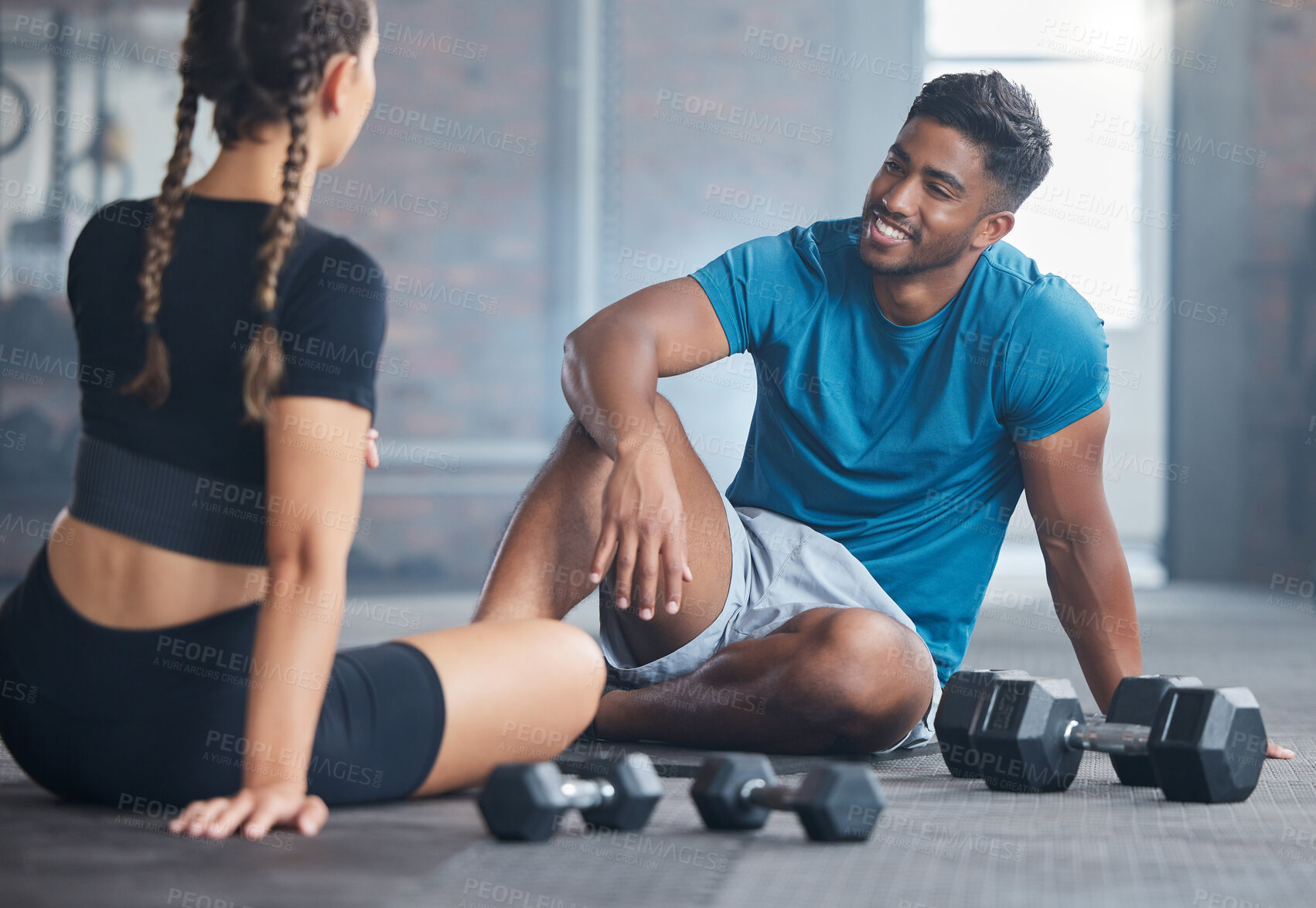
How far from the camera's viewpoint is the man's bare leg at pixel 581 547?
157 cm

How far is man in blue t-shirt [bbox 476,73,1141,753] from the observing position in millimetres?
1541

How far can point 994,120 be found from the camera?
1.70 m

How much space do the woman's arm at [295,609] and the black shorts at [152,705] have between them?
0.01 metres

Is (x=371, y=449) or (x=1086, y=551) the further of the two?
(x=1086, y=551)

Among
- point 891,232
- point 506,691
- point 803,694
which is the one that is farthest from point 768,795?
point 891,232

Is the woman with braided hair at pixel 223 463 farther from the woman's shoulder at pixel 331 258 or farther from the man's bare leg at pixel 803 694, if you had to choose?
the man's bare leg at pixel 803 694

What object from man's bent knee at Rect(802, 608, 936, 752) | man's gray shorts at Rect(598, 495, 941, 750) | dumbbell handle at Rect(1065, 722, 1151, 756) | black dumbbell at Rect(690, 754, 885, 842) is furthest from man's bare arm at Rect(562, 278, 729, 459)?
dumbbell handle at Rect(1065, 722, 1151, 756)

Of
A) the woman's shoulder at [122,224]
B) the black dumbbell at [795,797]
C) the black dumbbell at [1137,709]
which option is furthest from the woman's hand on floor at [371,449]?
the black dumbbell at [1137,709]

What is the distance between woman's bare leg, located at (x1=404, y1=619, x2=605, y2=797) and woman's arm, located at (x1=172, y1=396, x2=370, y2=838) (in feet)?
0.58

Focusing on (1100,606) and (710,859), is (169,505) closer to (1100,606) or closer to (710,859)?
(710,859)

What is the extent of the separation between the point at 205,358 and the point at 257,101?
0.21 m

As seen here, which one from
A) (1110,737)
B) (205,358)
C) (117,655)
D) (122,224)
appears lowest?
(1110,737)

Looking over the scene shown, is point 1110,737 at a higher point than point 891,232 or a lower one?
lower

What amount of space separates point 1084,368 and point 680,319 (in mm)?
498
